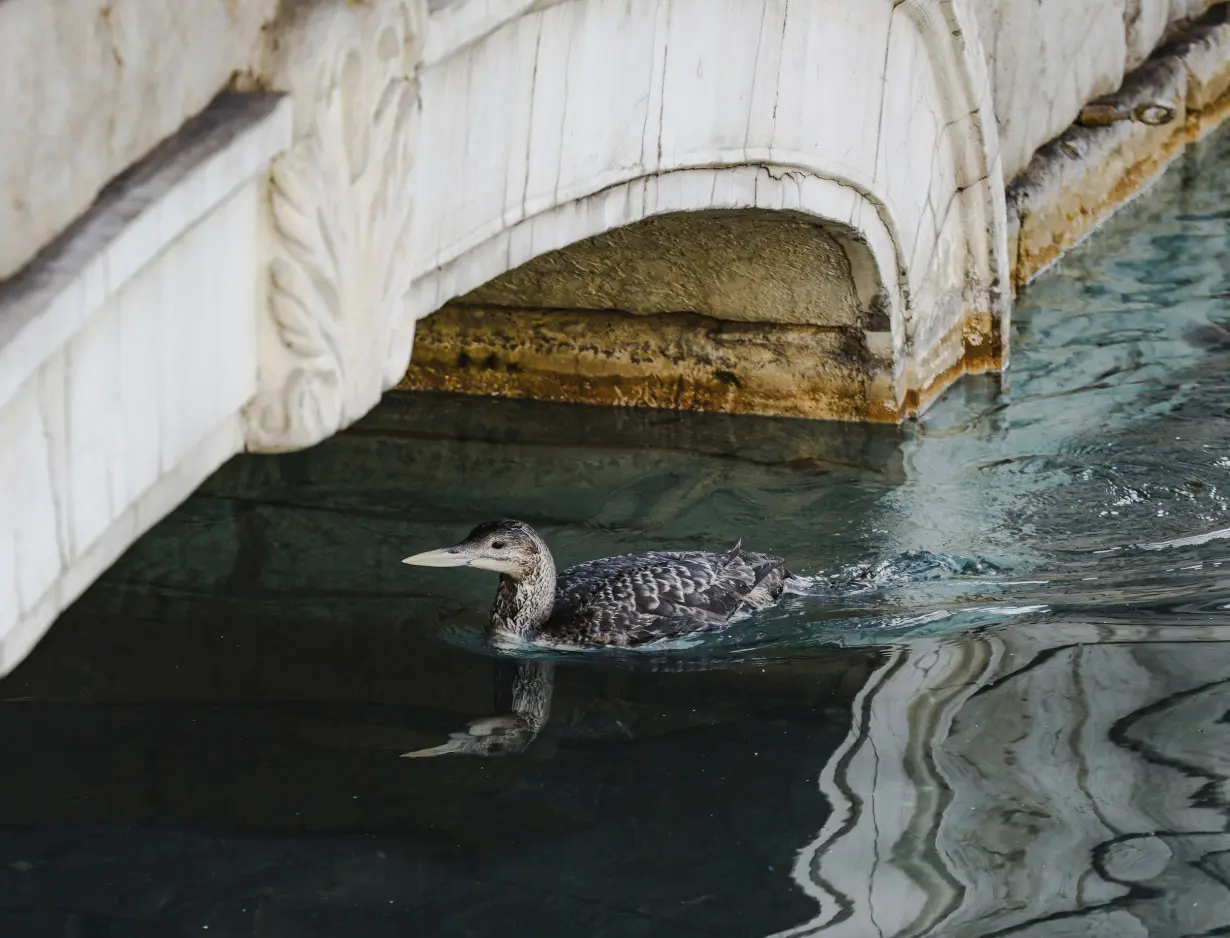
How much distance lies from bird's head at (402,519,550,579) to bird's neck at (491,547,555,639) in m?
0.02

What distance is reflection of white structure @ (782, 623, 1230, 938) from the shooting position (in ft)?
12.0

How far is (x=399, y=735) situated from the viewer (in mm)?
Result: 4512

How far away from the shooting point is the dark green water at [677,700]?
3.72m

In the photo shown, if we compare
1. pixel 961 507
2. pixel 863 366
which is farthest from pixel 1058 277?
pixel 961 507

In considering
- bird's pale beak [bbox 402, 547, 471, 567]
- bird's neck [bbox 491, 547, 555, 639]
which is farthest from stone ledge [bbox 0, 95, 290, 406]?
bird's neck [bbox 491, 547, 555, 639]

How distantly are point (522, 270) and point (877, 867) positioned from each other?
387 cm

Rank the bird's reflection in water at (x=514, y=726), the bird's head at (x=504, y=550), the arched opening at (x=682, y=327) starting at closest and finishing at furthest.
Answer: the bird's reflection in water at (x=514, y=726) → the bird's head at (x=504, y=550) → the arched opening at (x=682, y=327)

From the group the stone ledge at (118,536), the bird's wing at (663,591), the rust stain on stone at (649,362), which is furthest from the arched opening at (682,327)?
the stone ledge at (118,536)

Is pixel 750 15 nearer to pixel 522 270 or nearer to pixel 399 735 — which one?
pixel 522 270

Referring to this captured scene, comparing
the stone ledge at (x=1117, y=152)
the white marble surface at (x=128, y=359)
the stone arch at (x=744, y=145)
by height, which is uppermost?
the stone ledge at (x=1117, y=152)

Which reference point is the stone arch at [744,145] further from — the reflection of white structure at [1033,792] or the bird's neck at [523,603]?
the reflection of white structure at [1033,792]

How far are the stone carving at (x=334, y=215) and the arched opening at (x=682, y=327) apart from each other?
3.55 m

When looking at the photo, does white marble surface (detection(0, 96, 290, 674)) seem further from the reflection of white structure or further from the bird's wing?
the bird's wing

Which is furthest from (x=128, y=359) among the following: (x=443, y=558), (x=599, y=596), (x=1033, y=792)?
(x=599, y=596)
